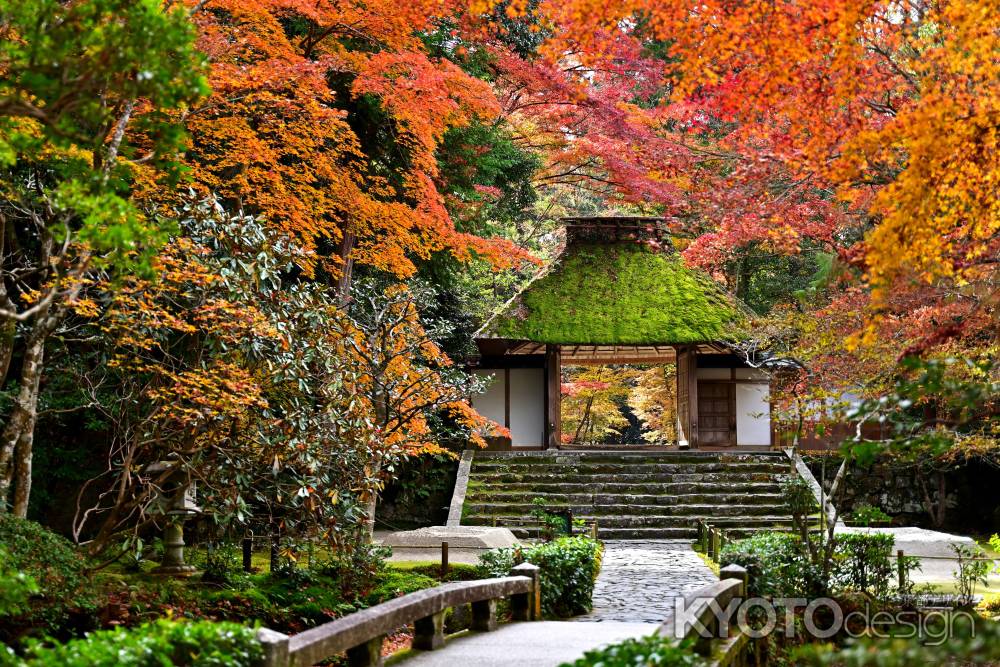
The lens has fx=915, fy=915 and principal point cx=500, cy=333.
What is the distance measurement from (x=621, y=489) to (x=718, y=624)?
10725 mm

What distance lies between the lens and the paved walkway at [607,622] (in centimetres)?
596

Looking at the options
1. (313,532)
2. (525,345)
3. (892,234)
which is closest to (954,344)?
(892,234)

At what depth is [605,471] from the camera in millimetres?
17734

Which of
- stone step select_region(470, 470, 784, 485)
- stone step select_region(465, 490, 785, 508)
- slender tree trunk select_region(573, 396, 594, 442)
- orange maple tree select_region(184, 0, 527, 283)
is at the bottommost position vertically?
stone step select_region(465, 490, 785, 508)

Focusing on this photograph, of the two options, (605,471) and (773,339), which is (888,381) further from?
(605,471)

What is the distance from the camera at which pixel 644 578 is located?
1088 centimetres

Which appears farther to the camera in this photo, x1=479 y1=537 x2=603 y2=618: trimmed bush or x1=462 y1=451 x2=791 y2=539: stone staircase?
x1=462 y1=451 x2=791 y2=539: stone staircase

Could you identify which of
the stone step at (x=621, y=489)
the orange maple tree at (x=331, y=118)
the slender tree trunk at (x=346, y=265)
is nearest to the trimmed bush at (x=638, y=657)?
the orange maple tree at (x=331, y=118)

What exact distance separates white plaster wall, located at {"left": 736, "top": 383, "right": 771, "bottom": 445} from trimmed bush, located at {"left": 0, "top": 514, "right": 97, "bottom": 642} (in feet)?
54.2

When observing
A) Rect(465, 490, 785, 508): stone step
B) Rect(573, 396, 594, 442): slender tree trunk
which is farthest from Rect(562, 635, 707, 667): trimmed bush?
Rect(573, 396, 594, 442): slender tree trunk

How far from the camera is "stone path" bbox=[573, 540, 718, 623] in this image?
871cm

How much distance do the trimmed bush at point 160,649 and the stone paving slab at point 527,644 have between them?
6.06 ft

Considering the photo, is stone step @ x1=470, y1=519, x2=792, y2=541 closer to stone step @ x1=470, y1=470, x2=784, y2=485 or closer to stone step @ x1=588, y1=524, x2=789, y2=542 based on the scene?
stone step @ x1=588, y1=524, x2=789, y2=542

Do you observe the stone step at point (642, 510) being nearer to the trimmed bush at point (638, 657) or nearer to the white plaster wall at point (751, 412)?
the white plaster wall at point (751, 412)
